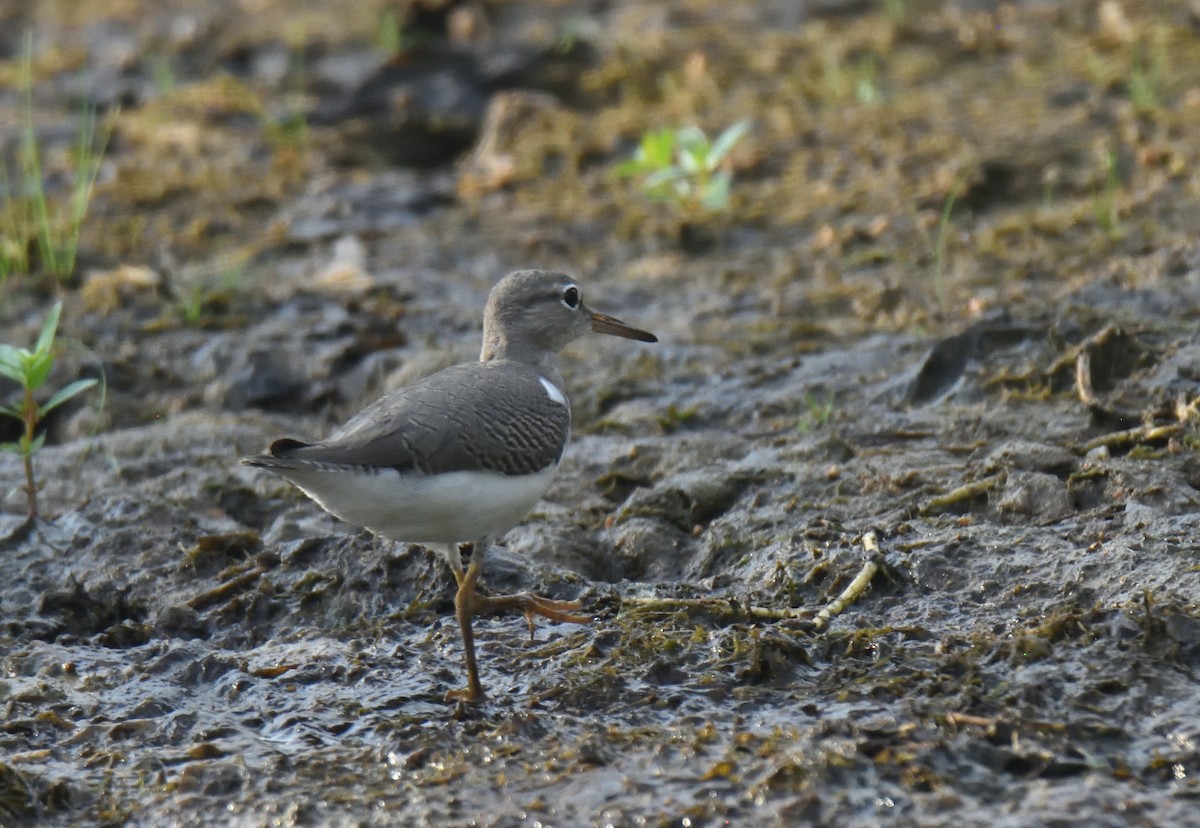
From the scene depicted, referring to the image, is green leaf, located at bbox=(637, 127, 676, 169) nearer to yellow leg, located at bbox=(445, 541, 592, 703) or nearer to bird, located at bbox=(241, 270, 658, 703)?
bird, located at bbox=(241, 270, 658, 703)

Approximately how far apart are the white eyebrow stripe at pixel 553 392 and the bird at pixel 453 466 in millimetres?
16

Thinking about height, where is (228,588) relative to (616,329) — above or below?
below

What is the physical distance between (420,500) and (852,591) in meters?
1.57

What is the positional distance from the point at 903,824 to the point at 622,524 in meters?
2.34

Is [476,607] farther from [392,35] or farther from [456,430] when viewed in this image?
[392,35]

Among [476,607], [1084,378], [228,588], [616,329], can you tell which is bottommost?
[228,588]

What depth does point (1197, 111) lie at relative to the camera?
9.16 meters

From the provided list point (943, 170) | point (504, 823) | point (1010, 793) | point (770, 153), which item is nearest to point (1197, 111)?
point (943, 170)

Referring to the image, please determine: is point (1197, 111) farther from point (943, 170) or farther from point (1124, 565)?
point (1124, 565)

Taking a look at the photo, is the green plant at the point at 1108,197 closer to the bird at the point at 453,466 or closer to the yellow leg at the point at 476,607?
the bird at the point at 453,466

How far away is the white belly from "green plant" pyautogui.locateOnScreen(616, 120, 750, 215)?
4072 mm

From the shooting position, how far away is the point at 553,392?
19.6ft

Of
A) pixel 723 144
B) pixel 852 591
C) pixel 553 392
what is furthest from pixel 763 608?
pixel 723 144

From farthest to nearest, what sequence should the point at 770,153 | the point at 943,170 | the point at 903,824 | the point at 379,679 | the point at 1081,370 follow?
the point at 770,153, the point at 943,170, the point at 1081,370, the point at 379,679, the point at 903,824
